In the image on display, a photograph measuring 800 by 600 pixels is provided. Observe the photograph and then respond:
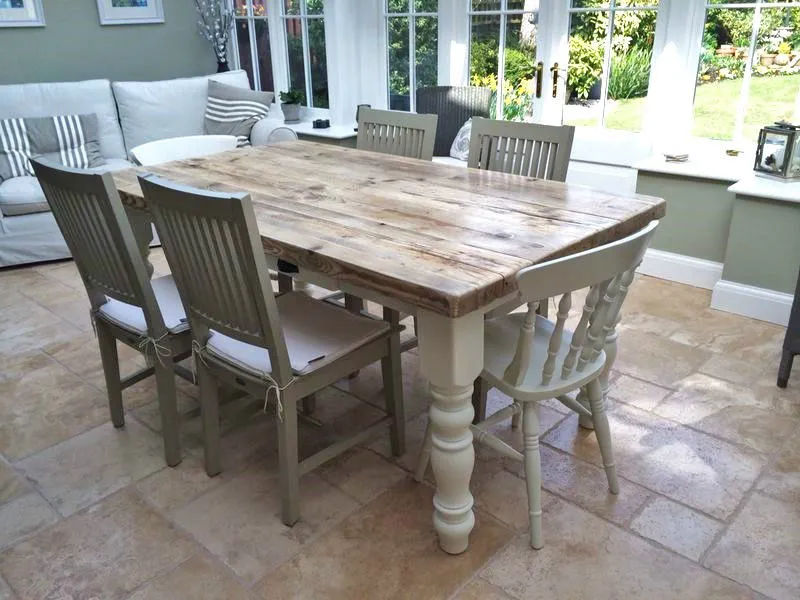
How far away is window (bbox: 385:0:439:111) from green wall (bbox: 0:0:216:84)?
1.66 m

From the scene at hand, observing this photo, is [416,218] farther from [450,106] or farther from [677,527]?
[450,106]

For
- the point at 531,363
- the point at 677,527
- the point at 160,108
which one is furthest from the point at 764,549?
the point at 160,108

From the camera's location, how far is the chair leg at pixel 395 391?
6.76 feet

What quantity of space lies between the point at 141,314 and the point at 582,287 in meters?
1.38

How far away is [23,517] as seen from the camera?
1.96 m

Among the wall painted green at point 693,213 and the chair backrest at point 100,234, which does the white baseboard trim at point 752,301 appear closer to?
the wall painted green at point 693,213

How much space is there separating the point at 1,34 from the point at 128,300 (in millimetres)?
3520

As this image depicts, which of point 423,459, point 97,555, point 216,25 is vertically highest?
point 216,25

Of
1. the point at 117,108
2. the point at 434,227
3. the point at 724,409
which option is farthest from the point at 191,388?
the point at 117,108

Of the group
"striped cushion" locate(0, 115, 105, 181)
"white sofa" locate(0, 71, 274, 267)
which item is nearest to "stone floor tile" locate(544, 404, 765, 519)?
"white sofa" locate(0, 71, 274, 267)

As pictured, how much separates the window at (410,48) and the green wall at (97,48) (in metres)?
1.66

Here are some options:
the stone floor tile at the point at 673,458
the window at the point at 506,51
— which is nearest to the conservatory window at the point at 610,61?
the window at the point at 506,51

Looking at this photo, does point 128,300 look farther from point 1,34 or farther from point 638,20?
point 1,34

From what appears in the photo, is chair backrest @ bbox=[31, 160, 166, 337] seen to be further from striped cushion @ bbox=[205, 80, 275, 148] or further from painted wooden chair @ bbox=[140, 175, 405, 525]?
striped cushion @ bbox=[205, 80, 275, 148]
